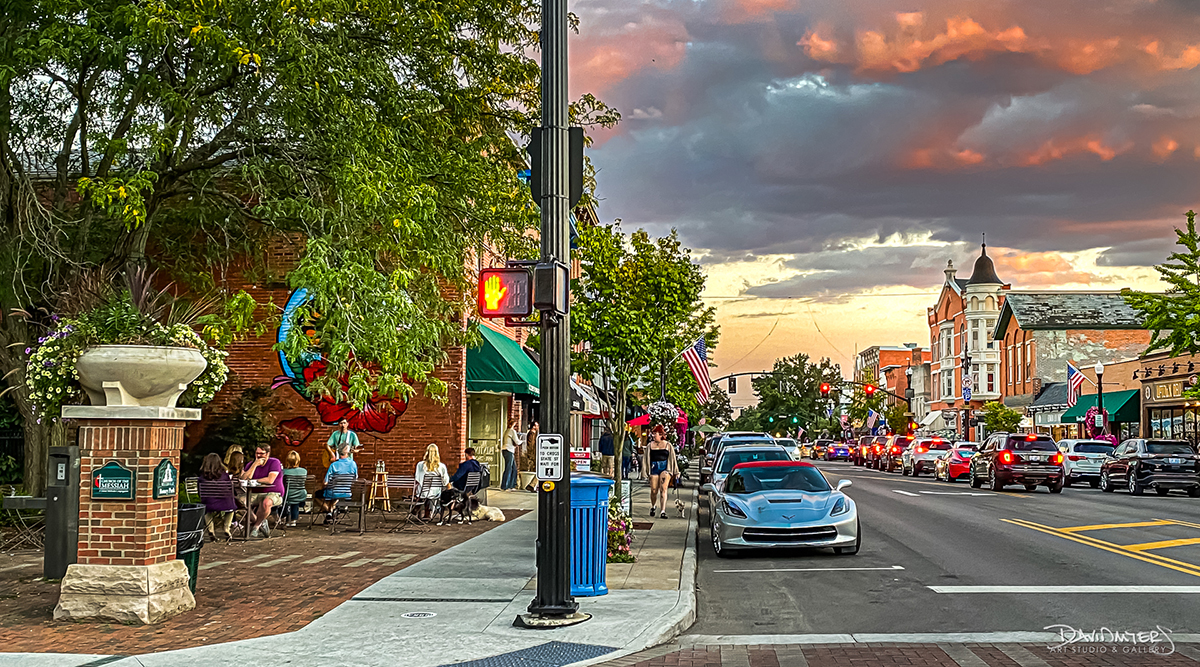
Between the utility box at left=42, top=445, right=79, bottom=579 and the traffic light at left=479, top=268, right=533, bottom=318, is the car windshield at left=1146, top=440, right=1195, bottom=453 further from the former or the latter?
the utility box at left=42, top=445, right=79, bottom=579

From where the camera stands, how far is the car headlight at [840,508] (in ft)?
47.1

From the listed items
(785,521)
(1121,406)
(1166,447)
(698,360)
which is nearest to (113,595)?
(785,521)

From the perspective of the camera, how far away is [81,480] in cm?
937

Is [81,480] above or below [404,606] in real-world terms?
above

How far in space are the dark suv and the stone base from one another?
26763mm

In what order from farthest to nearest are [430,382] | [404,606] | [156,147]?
[430,382], [156,147], [404,606]

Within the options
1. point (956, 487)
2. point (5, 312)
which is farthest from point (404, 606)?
point (956, 487)

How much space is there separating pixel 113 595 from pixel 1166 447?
100 ft

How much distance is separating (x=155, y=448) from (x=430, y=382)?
599 centimetres

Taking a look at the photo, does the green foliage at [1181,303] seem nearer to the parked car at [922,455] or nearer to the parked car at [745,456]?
the parked car at [922,455]

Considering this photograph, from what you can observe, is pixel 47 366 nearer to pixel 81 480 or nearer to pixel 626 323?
pixel 81 480

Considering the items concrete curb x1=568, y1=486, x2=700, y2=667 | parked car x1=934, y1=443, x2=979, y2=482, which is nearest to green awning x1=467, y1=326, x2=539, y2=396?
concrete curb x1=568, y1=486, x2=700, y2=667

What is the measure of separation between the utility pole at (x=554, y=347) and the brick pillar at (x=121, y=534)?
3.21 meters

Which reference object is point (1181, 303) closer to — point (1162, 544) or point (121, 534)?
point (1162, 544)
